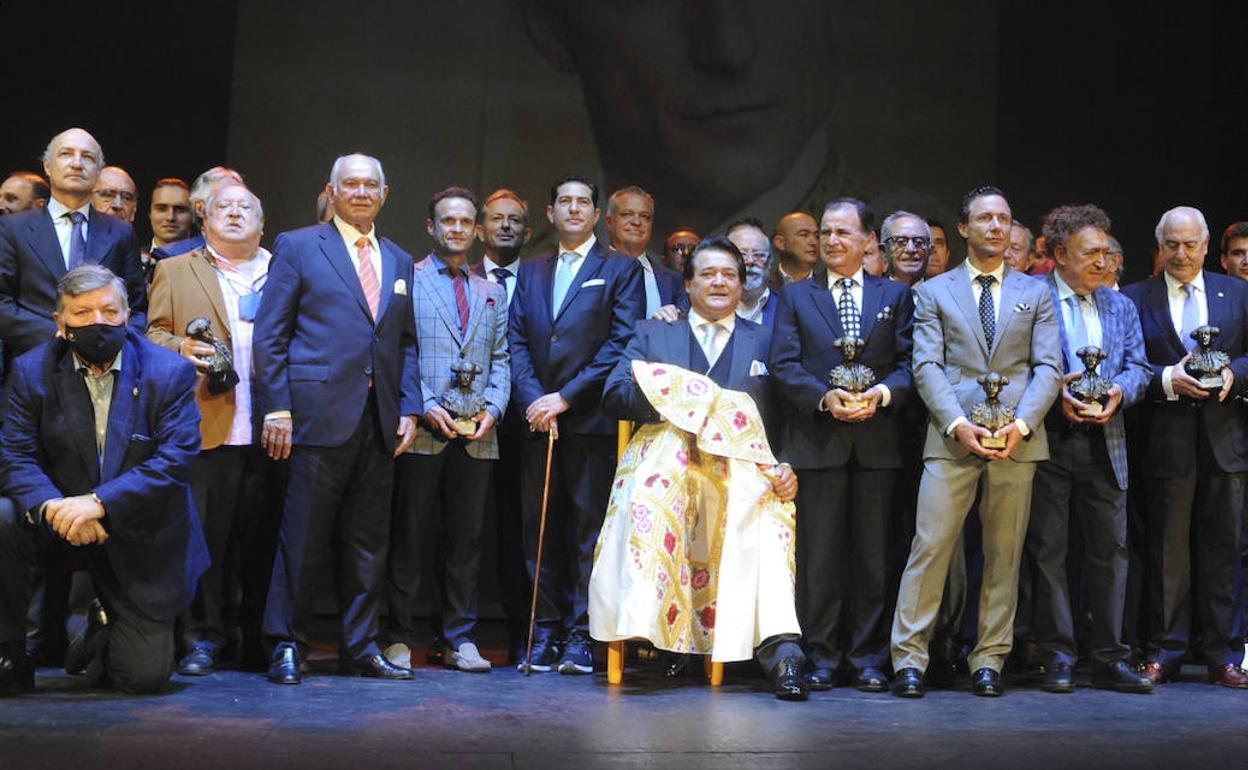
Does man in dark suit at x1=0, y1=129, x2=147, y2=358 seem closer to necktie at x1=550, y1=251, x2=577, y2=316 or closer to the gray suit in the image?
necktie at x1=550, y1=251, x2=577, y2=316

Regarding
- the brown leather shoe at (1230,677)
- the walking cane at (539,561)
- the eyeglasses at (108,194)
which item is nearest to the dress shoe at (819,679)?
the walking cane at (539,561)

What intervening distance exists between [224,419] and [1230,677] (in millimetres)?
3856

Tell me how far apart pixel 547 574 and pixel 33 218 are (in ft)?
7.69

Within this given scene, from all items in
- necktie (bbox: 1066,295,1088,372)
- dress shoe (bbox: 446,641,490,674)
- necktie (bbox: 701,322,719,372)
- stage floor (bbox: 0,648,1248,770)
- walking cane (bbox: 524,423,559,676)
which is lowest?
stage floor (bbox: 0,648,1248,770)

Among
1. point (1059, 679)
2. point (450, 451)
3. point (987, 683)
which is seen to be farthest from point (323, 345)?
point (1059, 679)

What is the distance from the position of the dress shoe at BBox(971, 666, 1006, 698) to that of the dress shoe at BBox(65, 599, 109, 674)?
298 centimetres

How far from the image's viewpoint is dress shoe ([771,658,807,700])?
4.57 m

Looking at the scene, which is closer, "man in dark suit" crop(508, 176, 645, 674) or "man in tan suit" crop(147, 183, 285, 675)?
"man in tan suit" crop(147, 183, 285, 675)

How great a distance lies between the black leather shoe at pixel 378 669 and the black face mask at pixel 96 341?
4.60 feet

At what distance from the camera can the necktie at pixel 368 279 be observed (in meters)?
4.93

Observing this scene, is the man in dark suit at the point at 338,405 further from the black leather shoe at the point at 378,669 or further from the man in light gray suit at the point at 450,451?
the man in light gray suit at the point at 450,451

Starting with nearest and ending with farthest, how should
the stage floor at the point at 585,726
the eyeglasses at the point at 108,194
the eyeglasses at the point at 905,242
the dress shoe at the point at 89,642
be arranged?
the stage floor at the point at 585,726
the dress shoe at the point at 89,642
the eyeglasses at the point at 905,242
the eyeglasses at the point at 108,194

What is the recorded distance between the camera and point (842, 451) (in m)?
4.93

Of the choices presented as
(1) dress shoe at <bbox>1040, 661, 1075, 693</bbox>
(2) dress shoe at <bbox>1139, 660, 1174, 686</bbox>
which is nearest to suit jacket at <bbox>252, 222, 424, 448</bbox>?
(1) dress shoe at <bbox>1040, 661, 1075, 693</bbox>
